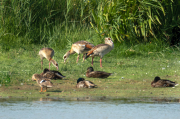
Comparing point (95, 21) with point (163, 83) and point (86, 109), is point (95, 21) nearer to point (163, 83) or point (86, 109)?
point (163, 83)

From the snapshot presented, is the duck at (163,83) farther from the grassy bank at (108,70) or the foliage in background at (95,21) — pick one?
the foliage in background at (95,21)

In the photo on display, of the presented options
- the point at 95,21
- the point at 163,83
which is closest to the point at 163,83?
the point at 163,83

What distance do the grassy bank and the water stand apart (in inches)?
30.2

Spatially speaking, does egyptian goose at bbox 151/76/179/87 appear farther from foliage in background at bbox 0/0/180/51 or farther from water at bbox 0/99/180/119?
foliage in background at bbox 0/0/180/51

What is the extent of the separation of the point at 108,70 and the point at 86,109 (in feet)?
17.4

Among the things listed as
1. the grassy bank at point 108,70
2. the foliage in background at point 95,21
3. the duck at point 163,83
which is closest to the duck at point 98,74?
the grassy bank at point 108,70

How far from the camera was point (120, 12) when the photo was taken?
14773mm

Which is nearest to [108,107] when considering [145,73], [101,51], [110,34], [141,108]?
[141,108]

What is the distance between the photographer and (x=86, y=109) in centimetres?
621

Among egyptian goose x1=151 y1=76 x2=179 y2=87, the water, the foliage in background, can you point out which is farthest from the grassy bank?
the water

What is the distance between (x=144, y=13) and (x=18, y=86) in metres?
7.85

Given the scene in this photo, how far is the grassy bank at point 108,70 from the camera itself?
7.96 meters

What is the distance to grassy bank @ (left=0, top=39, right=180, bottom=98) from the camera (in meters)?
7.96

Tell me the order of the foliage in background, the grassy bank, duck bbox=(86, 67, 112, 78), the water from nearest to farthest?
the water → the grassy bank → duck bbox=(86, 67, 112, 78) → the foliage in background
